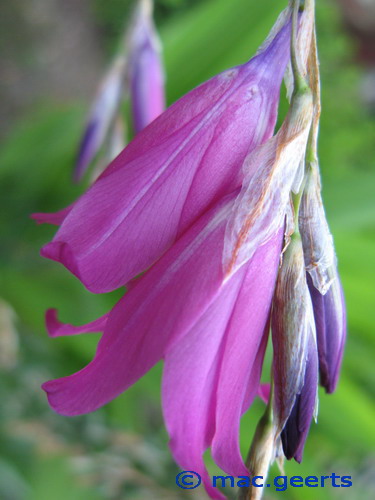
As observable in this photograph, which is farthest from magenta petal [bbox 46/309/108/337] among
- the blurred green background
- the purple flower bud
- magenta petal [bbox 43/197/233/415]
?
the blurred green background

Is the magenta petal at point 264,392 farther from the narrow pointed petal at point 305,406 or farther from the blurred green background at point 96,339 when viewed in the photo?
the blurred green background at point 96,339

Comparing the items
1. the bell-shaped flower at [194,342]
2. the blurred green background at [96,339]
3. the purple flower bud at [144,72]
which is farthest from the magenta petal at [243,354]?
the blurred green background at [96,339]

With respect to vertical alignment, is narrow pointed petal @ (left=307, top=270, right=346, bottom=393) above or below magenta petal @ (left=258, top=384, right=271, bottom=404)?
above

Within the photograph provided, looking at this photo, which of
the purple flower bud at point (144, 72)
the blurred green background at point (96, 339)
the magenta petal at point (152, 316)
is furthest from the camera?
the blurred green background at point (96, 339)

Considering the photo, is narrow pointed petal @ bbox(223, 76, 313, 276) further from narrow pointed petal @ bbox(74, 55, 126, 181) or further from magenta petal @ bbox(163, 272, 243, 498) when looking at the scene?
narrow pointed petal @ bbox(74, 55, 126, 181)

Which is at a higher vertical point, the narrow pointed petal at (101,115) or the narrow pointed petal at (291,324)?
the narrow pointed petal at (101,115)

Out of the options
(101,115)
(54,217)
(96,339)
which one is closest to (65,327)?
(54,217)

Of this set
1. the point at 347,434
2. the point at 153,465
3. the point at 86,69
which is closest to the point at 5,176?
the point at 153,465
